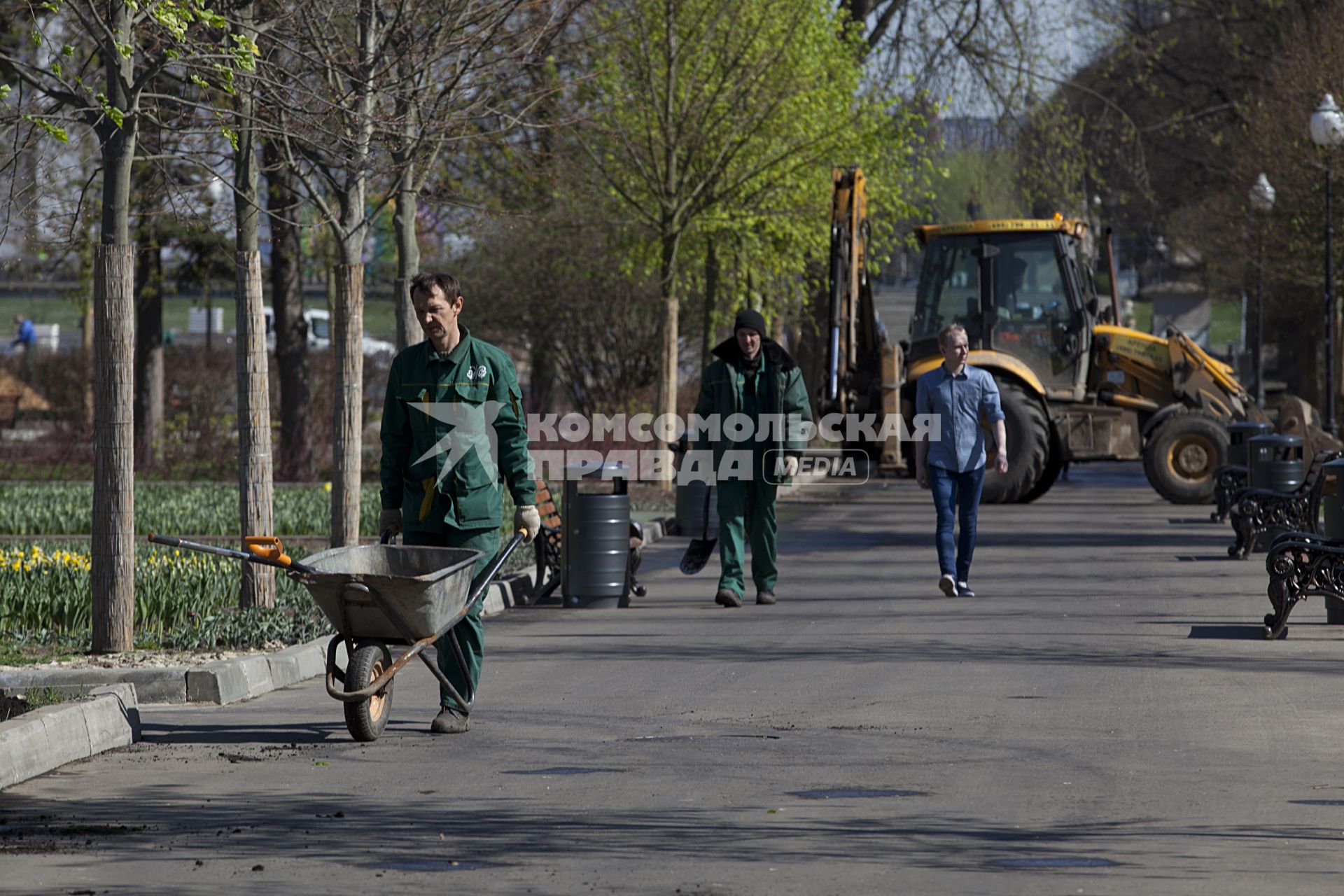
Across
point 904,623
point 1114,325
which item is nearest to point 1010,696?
point 904,623

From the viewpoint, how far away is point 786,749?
7.72 meters

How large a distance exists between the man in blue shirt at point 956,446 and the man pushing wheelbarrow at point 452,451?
212 inches

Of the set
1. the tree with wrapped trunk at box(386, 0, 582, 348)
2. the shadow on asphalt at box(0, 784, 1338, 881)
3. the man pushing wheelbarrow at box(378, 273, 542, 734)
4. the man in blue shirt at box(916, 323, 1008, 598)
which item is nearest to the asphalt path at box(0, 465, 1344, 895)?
the shadow on asphalt at box(0, 784, 1338, 881)

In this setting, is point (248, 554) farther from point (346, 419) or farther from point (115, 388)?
point (346, 419)

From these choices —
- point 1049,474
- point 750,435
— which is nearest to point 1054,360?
point 1049,474

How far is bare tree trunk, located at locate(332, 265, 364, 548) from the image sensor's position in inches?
519

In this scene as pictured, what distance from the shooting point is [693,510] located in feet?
60.3

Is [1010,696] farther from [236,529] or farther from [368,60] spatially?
[236,529]

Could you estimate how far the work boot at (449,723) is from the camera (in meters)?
8.23

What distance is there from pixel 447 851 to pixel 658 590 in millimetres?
8427

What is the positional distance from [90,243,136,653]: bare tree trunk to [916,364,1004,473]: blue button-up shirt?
5693mm

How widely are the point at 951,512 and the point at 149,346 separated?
1827 centimetres

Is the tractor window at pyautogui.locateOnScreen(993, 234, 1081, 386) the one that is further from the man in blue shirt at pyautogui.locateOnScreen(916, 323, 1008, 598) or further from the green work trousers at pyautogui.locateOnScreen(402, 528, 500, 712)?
the green work trousers at pyautogui.locateOnScreen(402, 528, 500, 712)

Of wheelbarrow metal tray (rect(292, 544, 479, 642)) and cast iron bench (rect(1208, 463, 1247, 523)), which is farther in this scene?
cast iron bench (rect(1208, 463, 1247, 523))
